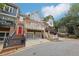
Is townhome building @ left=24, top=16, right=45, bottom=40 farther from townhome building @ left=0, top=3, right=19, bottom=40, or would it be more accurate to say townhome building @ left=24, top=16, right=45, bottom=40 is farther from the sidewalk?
townhome building @ left=0, top=3, right=19, bottom=40

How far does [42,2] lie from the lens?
2387mm

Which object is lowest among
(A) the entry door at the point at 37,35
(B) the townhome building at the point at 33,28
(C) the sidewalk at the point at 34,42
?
(C) the sidewalk at the point at 34,42

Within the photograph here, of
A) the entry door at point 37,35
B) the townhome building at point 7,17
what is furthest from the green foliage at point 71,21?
the townhome building at point 7,17

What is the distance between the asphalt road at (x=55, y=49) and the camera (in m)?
2.27

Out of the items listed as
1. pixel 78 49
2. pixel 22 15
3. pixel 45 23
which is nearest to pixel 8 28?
pixel 22 15

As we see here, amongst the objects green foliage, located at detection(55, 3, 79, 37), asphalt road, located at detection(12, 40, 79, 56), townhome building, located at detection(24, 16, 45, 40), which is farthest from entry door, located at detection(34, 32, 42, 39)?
green foliage, located at detection(55, 3, 79, 37)

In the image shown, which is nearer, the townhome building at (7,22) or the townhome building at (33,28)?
the townhome building at (7,22)

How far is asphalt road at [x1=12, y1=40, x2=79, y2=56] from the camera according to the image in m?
2.27

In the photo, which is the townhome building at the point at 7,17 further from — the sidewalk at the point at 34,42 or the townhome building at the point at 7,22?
the sidewalk at the point at 34,42

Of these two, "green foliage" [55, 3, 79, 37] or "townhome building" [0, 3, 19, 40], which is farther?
Answer: "green foliage" [55, 3, 79, 37]

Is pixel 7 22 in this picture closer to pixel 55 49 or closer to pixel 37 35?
pixel 37 35

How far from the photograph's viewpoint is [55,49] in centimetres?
234

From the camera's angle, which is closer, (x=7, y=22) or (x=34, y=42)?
(x=7, y=22)

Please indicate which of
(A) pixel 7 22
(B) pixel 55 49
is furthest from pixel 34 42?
(A) pixel 7 22
